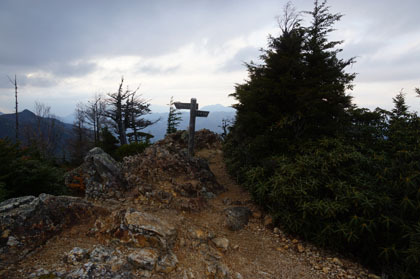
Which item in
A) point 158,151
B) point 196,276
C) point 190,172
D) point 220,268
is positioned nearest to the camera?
point 196,276

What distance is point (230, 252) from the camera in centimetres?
439

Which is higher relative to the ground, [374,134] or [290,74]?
[290,74]

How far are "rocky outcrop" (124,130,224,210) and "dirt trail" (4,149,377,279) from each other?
0.37 metres

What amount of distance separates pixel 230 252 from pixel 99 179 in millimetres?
4541

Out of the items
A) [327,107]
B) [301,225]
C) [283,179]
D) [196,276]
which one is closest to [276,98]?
[327,107]

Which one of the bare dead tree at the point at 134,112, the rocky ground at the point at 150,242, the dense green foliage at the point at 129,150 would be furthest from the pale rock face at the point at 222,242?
the bare dead tree at the point at 134,112

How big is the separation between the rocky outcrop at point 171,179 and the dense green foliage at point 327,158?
142 cm

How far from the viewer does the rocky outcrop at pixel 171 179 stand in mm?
5992

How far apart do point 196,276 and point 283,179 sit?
2.92 meters

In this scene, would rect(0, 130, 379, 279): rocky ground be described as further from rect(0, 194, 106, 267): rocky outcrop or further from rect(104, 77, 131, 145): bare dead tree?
rect(104, 77, 131, 145): bare dead tree

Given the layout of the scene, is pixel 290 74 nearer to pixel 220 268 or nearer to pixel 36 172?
pixel 220 268

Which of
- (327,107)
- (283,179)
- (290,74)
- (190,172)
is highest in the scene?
(290,74)

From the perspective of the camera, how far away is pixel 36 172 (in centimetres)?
574

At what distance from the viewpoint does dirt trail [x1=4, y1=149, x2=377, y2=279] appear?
3.46 metres
